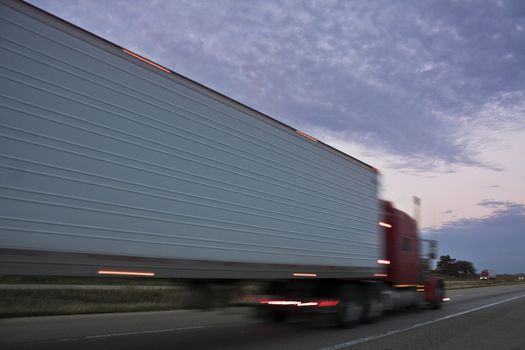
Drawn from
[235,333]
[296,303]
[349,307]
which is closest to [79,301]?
[235,333]

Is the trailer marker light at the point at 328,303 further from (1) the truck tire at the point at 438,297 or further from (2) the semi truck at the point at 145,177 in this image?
(1) the truck tire at the point at 438,297

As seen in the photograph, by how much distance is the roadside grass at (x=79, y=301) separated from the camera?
1270cm

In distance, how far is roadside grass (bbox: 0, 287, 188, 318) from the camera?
1270cm

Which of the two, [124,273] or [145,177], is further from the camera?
[145,177]

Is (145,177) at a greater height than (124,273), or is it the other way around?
(145,177)

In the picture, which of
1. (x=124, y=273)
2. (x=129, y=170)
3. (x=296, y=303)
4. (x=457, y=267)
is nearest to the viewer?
(x=124, y=273)

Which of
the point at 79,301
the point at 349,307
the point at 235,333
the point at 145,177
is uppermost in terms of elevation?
the point at 145,177

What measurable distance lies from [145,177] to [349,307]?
22.3 feet

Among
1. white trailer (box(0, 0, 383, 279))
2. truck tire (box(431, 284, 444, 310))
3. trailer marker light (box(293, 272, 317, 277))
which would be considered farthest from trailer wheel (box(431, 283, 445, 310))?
white trailer (box(0, 0, 383, 279))

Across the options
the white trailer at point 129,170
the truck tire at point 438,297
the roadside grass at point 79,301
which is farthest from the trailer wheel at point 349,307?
the truck tire at point 438,297

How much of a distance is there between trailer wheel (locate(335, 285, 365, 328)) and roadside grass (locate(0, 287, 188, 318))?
3.58 metres

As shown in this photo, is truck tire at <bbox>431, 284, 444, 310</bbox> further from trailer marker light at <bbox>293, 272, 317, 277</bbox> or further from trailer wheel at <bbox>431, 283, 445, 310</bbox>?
trailer marker light at <bbox>293, 272, 317, 277</bbox>

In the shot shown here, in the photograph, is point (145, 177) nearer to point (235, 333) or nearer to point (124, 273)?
point (124, 273)

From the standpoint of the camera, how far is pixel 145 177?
6.68 metres
